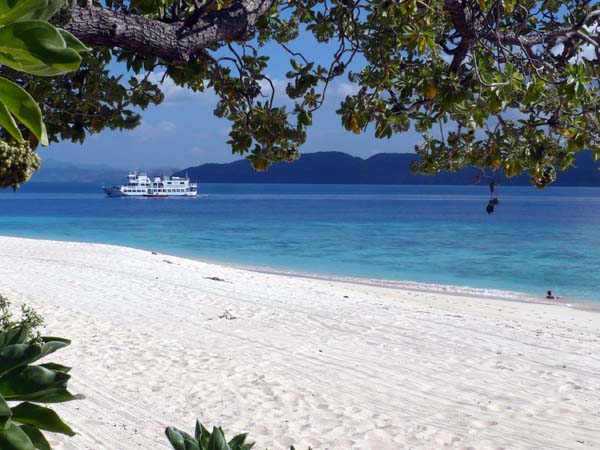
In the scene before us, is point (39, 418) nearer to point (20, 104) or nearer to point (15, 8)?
point (20, 104)

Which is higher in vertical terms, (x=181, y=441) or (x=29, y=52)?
(x=29, y=52)

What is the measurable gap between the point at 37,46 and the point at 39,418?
3.47ft

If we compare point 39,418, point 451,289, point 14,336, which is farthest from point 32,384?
point 451,289

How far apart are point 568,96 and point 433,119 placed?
1017 millimetres

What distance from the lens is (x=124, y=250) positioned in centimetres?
2780

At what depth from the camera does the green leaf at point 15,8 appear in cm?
95

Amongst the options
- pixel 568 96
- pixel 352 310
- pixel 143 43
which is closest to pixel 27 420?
pixel 143 43

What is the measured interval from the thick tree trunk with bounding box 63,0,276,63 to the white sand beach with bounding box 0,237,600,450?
4.05 metres

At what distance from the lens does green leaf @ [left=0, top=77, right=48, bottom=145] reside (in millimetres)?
976

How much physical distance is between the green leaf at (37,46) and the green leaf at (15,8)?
0.03 metres

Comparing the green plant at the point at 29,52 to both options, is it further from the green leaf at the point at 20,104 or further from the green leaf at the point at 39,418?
the green leaf at the point at 39,418

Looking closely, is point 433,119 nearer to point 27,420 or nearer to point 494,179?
point 494,179

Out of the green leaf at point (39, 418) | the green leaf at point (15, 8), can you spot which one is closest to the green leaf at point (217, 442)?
the green leaf at point (39, 418)

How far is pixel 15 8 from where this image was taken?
0.96 metres
